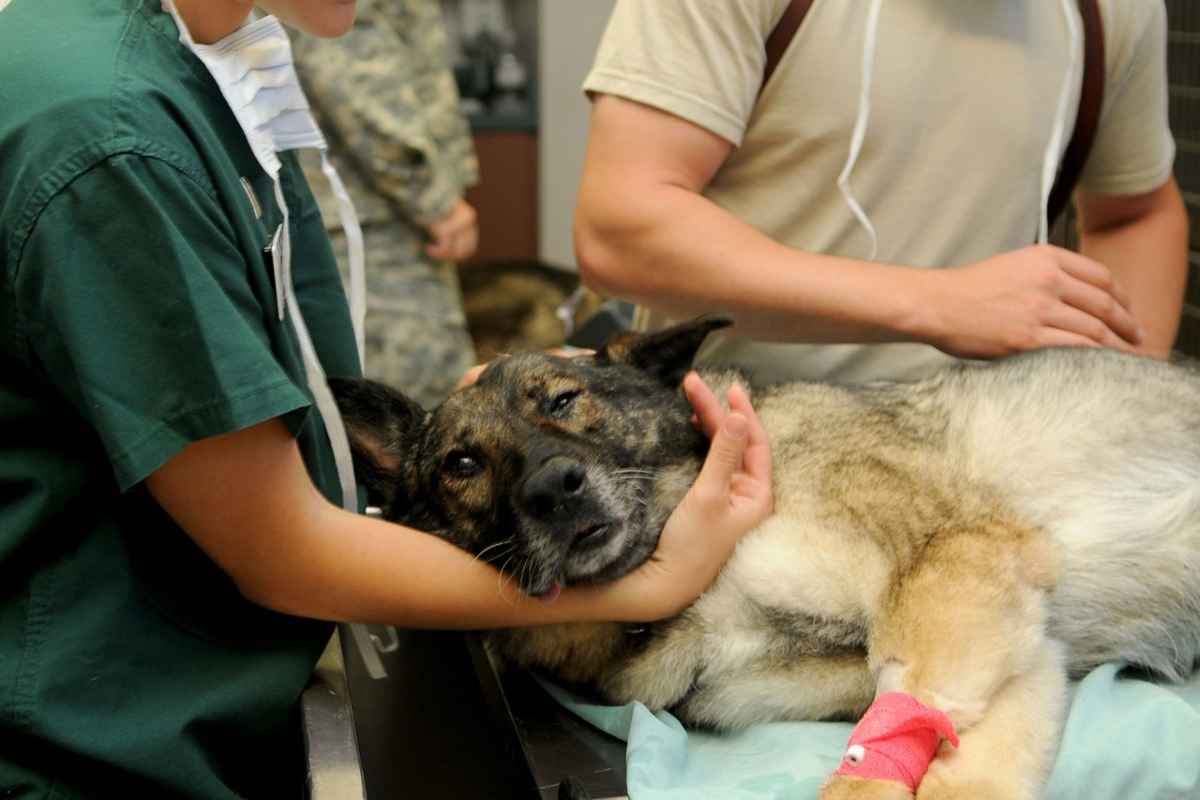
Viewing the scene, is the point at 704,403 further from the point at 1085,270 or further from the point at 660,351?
the point at 1085,270

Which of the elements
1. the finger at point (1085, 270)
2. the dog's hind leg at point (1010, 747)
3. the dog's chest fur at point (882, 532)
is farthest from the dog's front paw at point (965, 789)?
the finger at point (1085, 270)

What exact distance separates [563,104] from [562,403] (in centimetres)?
410

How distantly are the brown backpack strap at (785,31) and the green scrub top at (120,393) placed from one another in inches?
33.2

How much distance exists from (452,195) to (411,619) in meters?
2.30

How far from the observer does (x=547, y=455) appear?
4.98 ft

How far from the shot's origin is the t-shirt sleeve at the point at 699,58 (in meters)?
1.70

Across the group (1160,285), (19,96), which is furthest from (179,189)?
(1160,285)

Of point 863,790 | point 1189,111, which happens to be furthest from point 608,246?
point 1189,111

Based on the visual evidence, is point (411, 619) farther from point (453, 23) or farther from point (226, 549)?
point (453, 23)

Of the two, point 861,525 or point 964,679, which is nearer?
point 964,679

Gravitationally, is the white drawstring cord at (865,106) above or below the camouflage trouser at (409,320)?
above

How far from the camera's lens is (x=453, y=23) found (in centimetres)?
579

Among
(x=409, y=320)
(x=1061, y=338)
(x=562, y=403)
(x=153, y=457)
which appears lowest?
(x=409, y=320)

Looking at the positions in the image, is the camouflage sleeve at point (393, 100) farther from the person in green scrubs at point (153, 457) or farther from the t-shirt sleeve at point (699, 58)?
the person in green scrubs at point (153, 457)
